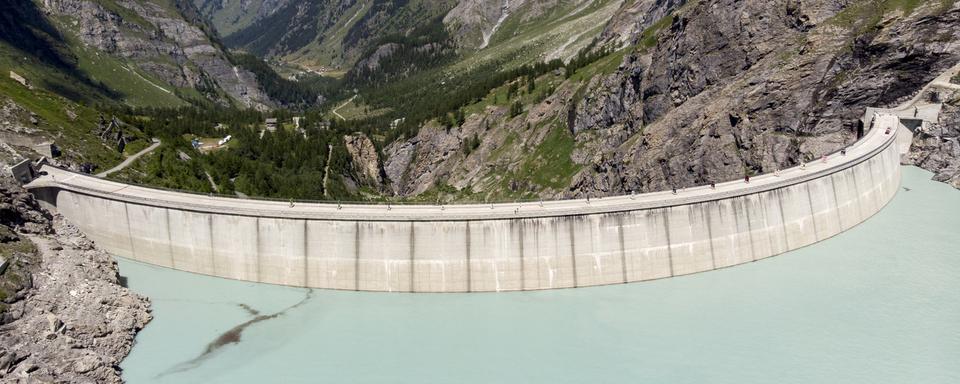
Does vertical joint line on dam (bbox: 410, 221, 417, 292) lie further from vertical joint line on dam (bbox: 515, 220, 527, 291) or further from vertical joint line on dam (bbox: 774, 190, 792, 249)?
vertical joint line on dam (bbox: 774, 190, 792, 249)

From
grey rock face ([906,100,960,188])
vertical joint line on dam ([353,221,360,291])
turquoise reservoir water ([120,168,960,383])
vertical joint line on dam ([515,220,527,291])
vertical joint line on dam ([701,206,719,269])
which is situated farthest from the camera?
grey rock face ([906,100,960,188])

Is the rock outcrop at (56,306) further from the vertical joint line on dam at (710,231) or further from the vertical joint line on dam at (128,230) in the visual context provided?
the vertical joint line on dam at (710,231)

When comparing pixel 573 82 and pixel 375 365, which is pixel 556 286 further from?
pixel 573 82

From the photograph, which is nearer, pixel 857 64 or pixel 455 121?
pixel 857 64

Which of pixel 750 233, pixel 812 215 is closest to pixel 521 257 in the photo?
pixel 750 233

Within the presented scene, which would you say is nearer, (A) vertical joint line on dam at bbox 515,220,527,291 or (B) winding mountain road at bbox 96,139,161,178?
(A) vertical joint line on dam at bbox 515,220,527,291

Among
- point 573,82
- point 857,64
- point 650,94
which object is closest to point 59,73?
point 573,82

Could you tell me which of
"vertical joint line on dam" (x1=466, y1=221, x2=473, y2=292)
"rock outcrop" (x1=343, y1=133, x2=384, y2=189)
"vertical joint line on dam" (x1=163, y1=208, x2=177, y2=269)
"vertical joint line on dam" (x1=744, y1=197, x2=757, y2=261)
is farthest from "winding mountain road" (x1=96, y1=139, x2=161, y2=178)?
"vertical joint line on dam" (x1=744, y1=197, x2=757, y2=261)
